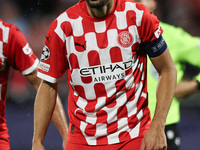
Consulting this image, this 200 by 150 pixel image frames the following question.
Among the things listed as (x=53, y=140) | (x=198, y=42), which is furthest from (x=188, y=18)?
(x=198, y=42)

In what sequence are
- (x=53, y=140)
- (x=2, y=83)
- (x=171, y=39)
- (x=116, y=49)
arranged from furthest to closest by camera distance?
1. (x=53, y=140)
2. (x=171, y=39)
3. (x=2, y=83)
4. (x=116, y=49)

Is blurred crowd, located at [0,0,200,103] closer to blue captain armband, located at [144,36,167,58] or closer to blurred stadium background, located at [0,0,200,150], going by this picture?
blurred stadium background, located at [0,0,200,150]

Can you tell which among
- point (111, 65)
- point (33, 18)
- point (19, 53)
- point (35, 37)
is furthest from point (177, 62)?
point (33, 18)

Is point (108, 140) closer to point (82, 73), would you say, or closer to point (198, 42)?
point (82, 73)

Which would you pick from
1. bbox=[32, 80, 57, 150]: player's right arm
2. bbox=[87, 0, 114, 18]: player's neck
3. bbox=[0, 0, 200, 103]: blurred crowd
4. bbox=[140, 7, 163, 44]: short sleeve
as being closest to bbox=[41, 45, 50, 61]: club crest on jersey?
bbox=[32, 80, 57, 150]: player's right arm

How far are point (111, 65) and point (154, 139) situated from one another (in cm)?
44

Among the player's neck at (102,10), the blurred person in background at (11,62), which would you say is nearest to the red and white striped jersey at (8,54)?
the blurred person in background at (11,62)

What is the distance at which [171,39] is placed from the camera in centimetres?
400

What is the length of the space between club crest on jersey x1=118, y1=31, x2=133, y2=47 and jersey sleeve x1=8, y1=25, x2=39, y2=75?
2.82 feet

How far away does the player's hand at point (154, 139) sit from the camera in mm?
2559

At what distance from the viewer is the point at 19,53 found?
→ 3.25 meters

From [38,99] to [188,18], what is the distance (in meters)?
8.30

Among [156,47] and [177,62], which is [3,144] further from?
[177,62]

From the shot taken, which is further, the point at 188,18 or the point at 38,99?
the point at 188,18
